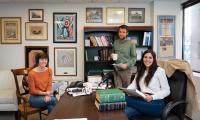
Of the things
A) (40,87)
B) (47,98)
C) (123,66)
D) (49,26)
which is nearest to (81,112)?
(47,98)

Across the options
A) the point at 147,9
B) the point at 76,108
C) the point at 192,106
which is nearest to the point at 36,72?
the point at 76,108

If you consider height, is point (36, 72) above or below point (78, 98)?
above

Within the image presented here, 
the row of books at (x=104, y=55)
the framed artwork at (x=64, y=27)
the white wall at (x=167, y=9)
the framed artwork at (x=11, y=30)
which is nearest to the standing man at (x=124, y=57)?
the row of books at (x=104, y=55)

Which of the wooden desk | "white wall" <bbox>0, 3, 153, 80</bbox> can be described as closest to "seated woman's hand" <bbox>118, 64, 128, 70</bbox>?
the wooden desk

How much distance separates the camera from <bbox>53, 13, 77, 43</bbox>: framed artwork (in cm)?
493

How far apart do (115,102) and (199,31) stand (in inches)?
111

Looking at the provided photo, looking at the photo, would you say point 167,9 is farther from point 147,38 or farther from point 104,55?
point 104,55

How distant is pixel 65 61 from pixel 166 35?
2232 millimetres

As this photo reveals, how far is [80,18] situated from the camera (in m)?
4.95

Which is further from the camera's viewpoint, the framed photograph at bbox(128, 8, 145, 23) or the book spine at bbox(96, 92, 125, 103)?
the framed photograph at bbox(128, 8, 145, 23)

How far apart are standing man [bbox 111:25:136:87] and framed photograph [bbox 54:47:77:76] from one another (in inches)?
56.5

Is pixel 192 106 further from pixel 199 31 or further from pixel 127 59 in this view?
pixel 199 31

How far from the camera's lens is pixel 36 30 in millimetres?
4965

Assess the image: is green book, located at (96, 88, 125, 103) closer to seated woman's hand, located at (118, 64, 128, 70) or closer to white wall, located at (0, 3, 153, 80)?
seated woman's hand, located at (118, 64, 128, 70)
